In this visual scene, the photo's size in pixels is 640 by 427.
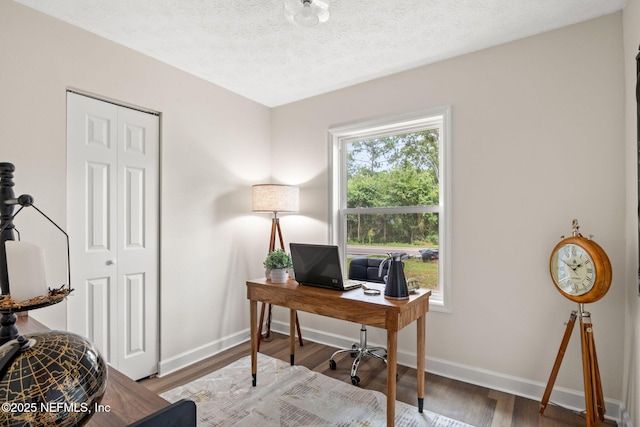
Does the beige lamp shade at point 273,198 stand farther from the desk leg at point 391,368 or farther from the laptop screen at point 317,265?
the desk leg at point 391,368

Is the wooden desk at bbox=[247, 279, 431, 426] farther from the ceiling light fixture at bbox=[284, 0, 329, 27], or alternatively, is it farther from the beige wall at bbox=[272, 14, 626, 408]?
the ceiling light fixture at bbox=[284, 0, 329, 27]

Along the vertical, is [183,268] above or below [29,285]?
below

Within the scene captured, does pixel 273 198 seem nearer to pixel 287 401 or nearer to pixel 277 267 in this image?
pixel 277 267

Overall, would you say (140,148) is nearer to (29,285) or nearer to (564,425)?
(29,285)

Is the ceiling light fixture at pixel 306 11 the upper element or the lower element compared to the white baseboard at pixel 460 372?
upper

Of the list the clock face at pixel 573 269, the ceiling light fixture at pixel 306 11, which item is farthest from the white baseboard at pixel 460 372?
the ceiling light fixture at pixel 306 11

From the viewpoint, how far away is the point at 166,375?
2781 millimetres

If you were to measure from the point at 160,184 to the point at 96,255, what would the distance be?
2.37 ft

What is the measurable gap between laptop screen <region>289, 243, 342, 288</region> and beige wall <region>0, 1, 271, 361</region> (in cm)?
117

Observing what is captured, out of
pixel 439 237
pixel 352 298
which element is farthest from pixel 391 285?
pixel 439 237

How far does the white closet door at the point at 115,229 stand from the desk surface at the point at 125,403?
1.66m

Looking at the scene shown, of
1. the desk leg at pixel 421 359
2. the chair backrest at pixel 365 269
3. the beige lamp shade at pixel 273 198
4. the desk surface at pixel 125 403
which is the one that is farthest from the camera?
the beige lamp shade at pixel 273 198

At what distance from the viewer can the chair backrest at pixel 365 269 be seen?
9.93 feet

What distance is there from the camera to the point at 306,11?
164 centimetres
